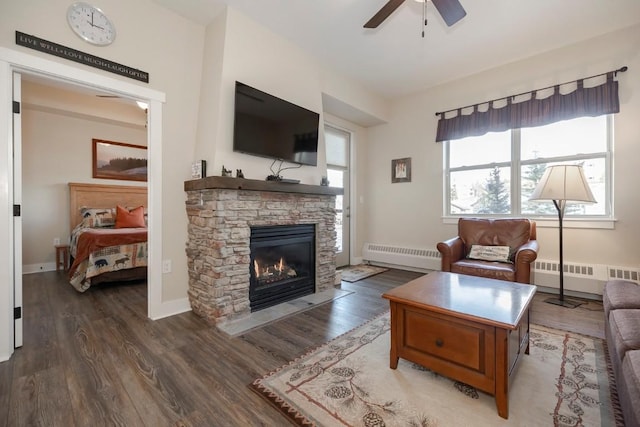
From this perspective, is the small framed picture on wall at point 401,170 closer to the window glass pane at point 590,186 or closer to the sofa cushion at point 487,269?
the window glass pane at point 590,186

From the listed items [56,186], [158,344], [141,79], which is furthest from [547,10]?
[56,186]

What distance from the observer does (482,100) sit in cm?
394

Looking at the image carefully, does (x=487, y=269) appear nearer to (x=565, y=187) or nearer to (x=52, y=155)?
(x=565, y=187)

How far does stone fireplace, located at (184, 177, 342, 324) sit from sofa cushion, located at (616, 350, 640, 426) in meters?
2.45

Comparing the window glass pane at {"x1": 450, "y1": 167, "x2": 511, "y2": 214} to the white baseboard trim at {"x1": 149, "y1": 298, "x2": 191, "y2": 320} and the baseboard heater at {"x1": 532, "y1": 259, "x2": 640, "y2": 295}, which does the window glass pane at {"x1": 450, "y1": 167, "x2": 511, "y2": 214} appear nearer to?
the baseboard heater at {"x1": 532, "y1": 259, "x2": 640, "y2": 295}

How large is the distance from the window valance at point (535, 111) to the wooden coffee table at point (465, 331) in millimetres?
2592

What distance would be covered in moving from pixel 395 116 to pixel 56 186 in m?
5.86

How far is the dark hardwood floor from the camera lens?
141 cm

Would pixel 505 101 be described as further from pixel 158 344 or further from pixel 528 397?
pixel 158 344

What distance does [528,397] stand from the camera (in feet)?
4.94

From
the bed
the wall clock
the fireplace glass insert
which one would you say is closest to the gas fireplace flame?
the fireplace glass insert

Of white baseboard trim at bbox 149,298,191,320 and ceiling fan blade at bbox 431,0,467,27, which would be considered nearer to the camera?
ceiling fan blade at bbox 431,0,467,27

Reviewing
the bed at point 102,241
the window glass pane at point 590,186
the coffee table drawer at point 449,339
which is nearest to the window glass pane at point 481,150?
the window glass pane at point 590,186

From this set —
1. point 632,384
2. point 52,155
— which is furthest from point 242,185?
point 52,155
